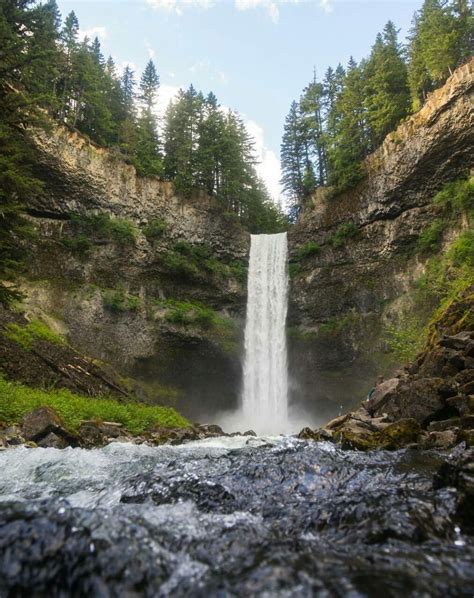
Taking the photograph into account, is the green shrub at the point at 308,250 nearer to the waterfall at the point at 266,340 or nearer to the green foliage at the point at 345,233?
the waterfall at the point at 266,340

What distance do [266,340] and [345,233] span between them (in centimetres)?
1045

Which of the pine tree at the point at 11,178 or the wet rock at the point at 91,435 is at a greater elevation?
the pine tree at the point at 11,178

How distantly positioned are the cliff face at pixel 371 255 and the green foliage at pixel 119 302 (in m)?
12.5

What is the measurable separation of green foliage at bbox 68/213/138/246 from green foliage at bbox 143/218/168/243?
3.76 feet

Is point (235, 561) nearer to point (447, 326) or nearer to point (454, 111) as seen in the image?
point (447, 326)

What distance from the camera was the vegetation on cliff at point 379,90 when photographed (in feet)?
86.4

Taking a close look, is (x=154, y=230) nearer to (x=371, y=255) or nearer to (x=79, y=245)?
(x=79, y=245)

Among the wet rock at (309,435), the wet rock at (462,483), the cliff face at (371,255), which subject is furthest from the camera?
the cliff face at (371,255)

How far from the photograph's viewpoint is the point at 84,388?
53.6 ft

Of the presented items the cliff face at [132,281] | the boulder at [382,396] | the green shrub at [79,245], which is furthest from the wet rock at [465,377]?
the green shrub at [79,245]

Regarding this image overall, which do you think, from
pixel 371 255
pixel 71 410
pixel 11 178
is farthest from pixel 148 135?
pixel 71 410

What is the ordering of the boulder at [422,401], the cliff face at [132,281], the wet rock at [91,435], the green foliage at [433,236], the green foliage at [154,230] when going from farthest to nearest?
1. the green foliage at [154,230]
2. the cliff face at [132,281]
3. the green foliage at [433,236]
4. the wet rock at [91,435]
5. the boulder at [422,401]

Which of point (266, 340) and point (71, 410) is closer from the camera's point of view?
point (71, 410)

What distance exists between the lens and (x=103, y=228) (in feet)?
91.0
